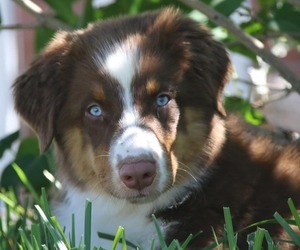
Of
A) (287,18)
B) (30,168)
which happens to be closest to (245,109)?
(287,18)

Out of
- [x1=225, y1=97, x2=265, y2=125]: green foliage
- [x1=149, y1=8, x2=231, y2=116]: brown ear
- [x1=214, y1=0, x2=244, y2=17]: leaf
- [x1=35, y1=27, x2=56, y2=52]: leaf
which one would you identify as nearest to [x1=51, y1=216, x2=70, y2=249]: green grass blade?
[x1=149, y1=8, x2=231, y2=116]: brown ear

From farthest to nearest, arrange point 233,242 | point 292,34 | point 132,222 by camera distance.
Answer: point 292,34 < point 132,222 < point 233,242

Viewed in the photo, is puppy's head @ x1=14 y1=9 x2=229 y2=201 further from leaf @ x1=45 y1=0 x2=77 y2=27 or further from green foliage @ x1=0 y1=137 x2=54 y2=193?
leaf @ x1=45 y1=0 x2=77 y2=27

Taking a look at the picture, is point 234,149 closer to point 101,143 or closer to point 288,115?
point 101,143

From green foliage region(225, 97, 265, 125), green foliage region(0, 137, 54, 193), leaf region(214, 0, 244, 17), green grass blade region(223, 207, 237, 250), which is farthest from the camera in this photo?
green foliage region(225, 97, 265, 125)

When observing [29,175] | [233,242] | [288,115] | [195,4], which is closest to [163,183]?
[233,242]

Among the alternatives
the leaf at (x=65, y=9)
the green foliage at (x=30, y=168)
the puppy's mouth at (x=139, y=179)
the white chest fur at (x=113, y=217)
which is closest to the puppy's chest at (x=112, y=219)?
the white chest fur at (x=113, y=217)

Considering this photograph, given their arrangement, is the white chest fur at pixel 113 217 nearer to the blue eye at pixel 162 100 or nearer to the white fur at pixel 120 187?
the white fur at pixel 120 187

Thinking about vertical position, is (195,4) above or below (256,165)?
above

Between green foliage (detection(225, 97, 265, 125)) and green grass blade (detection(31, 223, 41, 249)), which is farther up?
green grass blade (detection(31, 223, 41, 249))
